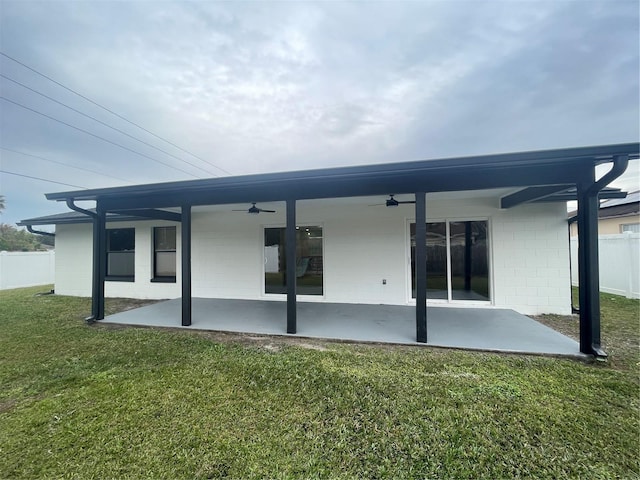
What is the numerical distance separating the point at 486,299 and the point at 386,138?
31.6 ft

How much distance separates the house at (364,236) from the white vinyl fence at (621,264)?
3.48 m

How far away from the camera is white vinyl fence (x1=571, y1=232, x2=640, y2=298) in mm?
7605

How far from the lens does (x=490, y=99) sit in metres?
10.7

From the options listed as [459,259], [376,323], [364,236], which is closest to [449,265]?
[459,259]

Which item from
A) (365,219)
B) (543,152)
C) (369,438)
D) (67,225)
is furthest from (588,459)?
(67,225)

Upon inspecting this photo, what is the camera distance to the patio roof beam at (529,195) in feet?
15.9

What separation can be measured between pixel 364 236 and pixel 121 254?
800cm

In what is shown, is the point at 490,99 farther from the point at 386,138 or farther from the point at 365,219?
the point at 365,219

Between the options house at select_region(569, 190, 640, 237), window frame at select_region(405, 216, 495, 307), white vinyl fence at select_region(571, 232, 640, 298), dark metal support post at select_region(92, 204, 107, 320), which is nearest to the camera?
dark metal support post at select_region(92, 204, 107, 320)

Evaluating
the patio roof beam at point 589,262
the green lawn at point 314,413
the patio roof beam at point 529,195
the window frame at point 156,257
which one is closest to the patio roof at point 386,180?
the patio roof beam at point 589,262

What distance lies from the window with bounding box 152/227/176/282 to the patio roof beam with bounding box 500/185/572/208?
904cm

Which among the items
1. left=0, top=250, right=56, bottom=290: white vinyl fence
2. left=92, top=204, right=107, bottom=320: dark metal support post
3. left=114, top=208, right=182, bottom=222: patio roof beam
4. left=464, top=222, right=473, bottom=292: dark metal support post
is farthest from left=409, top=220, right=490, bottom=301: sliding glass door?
left=0, top=250, right=56, bottom=290: white vinyl fence

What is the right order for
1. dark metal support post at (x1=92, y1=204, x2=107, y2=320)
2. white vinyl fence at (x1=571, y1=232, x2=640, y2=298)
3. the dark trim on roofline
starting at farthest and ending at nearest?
white vinyl fence at (x1=571, y1=232, x2=640, y2=298) < dark metal support post at (x1=92, y1=204, x2=107, y2=320) < the dark trim on roofline

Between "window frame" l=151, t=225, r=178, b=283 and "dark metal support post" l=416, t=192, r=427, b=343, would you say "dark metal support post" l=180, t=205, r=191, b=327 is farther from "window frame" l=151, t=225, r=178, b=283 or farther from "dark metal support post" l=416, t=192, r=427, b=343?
"dark metal support post" l=416, t=192, r=427, b=343
